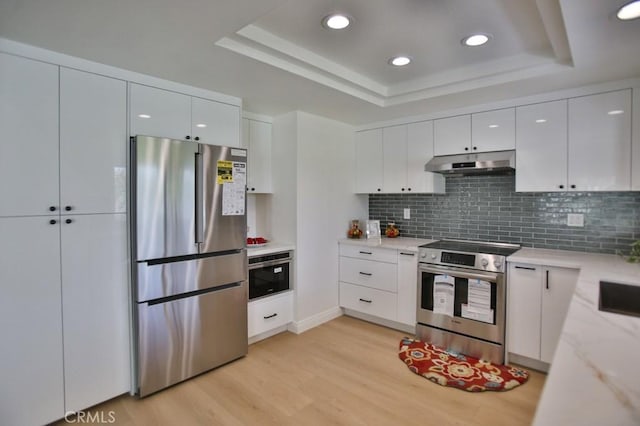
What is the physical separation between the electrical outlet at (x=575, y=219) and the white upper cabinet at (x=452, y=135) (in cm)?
104

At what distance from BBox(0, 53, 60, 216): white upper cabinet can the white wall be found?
6.46 ft

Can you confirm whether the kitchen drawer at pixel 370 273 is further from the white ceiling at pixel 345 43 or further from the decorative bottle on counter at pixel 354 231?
the white ceiling at pixel 345 43

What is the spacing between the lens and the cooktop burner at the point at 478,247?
10.2 ft

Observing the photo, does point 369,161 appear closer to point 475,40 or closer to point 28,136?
point 475,40

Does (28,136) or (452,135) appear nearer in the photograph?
(28,136)

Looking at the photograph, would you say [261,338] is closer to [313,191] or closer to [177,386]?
[177,386]

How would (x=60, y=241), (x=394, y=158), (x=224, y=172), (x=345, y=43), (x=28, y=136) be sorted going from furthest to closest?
1. (x=394, y=158)
2. (x=224, y=172)
3. (x=345, y=43)
4. (x=60, y=241)
5. (x=28, y=136)

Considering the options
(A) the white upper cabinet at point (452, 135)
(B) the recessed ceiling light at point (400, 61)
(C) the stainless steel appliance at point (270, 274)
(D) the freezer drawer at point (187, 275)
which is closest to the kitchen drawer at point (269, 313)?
(C) the stainless steel appliance at point (270, 274)

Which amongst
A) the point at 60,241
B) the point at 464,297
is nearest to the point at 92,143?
the point at 60,241

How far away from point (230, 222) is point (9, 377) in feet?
5.28

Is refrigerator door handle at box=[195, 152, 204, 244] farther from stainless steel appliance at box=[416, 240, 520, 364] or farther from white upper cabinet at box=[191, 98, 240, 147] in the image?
stainless steel appliance at box=[416, 240, 520, 364]

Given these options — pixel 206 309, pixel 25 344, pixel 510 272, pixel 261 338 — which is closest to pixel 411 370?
pixel 510 272

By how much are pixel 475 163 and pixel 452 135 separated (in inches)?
17.6

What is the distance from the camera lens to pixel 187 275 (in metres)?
2.65
